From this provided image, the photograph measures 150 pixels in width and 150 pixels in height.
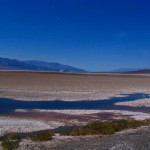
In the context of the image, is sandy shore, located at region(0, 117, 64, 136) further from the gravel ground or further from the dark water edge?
the dark water edge

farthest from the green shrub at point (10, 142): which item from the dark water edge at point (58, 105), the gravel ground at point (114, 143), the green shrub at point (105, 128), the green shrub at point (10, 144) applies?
the dark water edge at point (58, 105)

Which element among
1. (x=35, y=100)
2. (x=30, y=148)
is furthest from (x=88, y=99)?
(x=30, y=148)

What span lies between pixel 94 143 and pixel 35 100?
18.9 meters

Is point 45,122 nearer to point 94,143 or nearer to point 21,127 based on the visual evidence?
point 21,127

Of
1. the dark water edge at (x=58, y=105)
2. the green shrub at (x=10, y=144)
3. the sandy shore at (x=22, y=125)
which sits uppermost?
the dark water edge at (x=58, y=105)

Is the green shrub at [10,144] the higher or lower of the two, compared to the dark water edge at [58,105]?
lower

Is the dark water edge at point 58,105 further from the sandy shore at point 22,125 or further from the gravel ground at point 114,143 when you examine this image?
the gravel ground at point 114,143

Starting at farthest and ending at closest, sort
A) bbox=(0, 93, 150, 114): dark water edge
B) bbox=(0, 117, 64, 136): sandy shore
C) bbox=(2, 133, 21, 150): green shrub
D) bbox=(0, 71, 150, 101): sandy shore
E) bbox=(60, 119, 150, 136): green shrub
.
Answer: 1. bbox=(0, 71, 150, 101): sandy shore
2. bbox=(0, 93, 150, 114): dark water edge
3. bbox=(0, 117, 64, 136): sandy shore
4. bbox=(60, 119, 150, 136): green shrub
5. bbox=(2, 133, 21, 150): green shrub

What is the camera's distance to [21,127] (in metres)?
20.5

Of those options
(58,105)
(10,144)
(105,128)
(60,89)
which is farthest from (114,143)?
(60,89)

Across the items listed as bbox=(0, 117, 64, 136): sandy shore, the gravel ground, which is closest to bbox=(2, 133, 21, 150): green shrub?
bbox=(0, 117, 64, 136): sandy shore

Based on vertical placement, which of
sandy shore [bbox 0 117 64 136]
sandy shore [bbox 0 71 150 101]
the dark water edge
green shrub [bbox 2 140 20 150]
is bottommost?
green shrub [bbox 2 140 20 150]

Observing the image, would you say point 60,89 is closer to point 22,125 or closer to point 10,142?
point 22,125

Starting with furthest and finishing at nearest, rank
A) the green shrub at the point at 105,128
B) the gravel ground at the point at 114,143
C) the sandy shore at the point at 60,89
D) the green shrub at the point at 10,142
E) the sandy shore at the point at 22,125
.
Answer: the sandy shore at the point at 60,89 < the sandy shore at the point at 22,125 < the green shrub at the point at 105,128 < the green shrub at the point at 10,142 < the gravel ground at the point at 114,143
